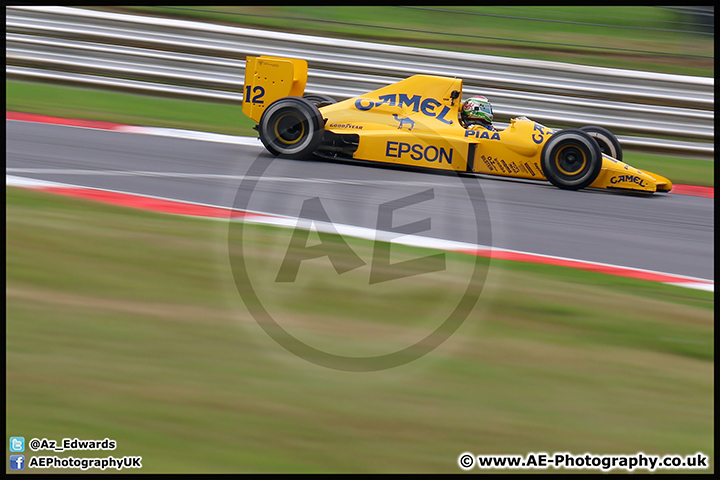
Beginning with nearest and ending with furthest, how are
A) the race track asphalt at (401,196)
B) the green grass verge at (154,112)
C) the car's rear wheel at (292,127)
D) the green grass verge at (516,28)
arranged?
the race track asphalt at (401,196) < the car's rear wheel at (292,127) < the green grass verge at (154,112) < the green grass verge at (516,28)

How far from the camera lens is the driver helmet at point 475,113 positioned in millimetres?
9266

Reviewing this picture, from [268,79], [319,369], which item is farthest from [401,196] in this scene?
[319,369]

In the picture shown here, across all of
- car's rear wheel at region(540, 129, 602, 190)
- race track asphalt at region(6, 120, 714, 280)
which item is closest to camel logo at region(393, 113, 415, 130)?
race track asphalt at region(6, 120, 714, 280)

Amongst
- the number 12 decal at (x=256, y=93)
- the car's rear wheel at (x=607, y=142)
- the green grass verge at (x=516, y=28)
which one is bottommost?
the car's rear wheel at (x=607, y=142)

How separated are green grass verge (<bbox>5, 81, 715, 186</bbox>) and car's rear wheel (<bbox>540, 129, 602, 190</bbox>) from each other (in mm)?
2584

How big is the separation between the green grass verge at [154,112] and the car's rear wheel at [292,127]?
1969 millimetres

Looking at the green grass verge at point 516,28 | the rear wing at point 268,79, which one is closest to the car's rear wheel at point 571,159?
the rear wing at point 268,79

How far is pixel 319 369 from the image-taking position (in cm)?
425

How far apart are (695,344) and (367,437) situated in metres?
2.46

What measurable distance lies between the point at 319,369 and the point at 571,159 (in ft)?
18.0

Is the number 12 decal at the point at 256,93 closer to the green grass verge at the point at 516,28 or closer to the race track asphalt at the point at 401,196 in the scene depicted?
the race track asphalt at the point at 401,196

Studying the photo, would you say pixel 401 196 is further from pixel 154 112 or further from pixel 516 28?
pixel 516 28

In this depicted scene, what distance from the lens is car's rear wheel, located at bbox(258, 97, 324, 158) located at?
9234mm
